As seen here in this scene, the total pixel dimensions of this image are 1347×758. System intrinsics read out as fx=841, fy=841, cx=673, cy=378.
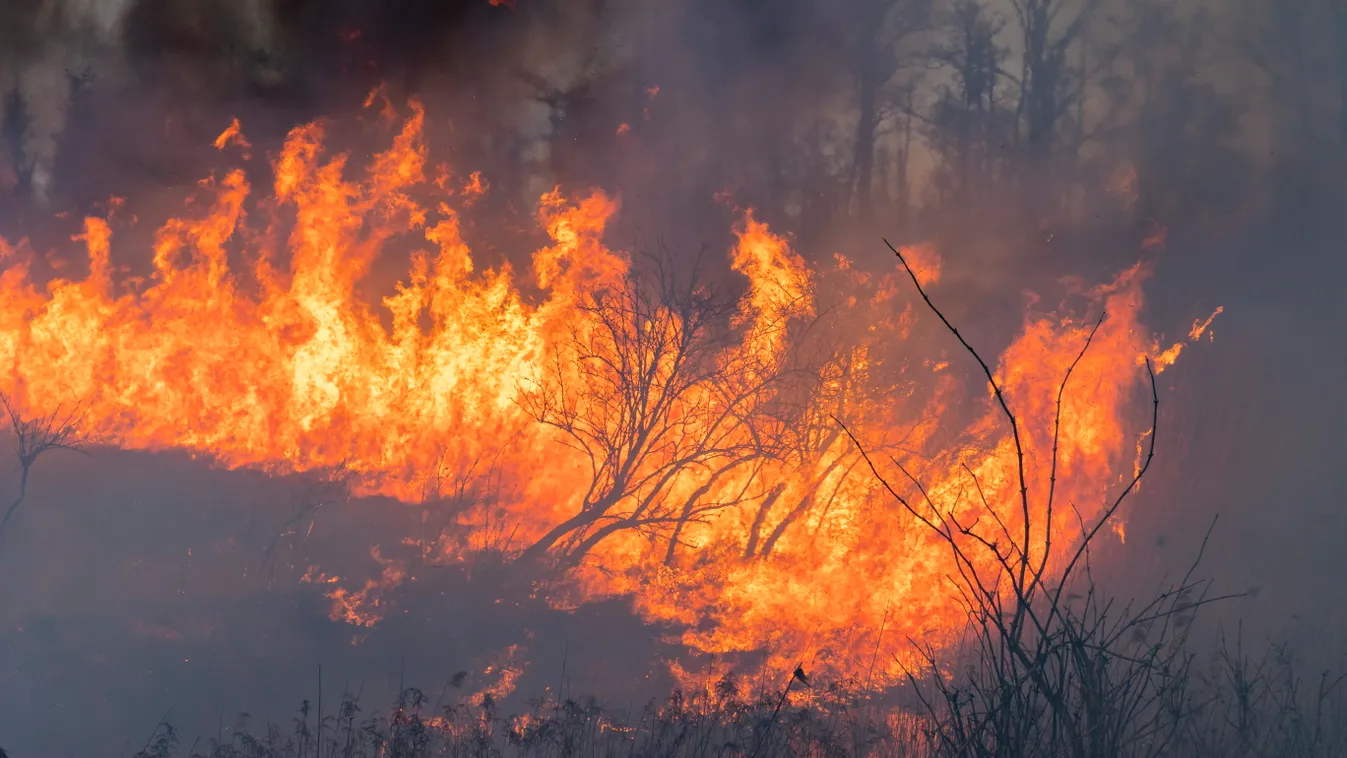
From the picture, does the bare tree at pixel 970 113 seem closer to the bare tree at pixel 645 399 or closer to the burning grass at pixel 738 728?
the bare tree at pixel 645 399

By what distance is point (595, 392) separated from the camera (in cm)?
1057

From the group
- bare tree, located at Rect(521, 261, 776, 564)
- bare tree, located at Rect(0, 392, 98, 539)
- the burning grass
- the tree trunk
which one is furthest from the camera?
bare tree, located at Rect(0, 392, 98, 539)

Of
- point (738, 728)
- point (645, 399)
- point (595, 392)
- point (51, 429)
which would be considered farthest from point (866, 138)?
point (51, 429)

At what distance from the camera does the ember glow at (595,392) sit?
10.4 meters

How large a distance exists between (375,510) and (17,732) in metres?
4.24

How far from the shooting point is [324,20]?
11859 mm

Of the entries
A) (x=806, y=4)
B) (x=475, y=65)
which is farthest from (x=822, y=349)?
(x=475, y=65)

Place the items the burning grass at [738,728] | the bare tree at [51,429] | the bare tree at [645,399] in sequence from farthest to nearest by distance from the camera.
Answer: the bare tree at [51,429], the bare tree at [645,399], the burning grass at [738,728]

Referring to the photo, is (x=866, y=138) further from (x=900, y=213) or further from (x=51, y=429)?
(x=51, y=429)

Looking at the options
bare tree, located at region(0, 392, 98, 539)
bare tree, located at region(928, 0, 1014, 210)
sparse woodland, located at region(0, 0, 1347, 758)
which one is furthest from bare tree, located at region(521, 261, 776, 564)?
bare tree, located at region(0, 392, 98, 539)

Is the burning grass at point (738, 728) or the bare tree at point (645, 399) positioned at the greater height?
the bare tree at point (645, 399)

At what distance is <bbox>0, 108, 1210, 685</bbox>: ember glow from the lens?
1041cm

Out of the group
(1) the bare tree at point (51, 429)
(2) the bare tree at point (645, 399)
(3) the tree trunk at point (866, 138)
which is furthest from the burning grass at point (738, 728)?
(3) the tree trunk at point (866, 138)

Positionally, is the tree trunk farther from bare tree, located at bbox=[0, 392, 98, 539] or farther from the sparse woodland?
bare tree, located at bbox=[0, 392, 98, 539]
